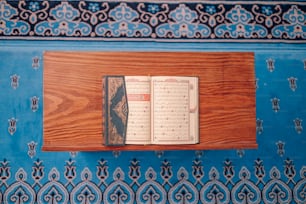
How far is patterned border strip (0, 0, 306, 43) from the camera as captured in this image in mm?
1853

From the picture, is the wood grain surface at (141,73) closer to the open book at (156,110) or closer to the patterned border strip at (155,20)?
the open book at (156,110)

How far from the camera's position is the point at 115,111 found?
4.61 feet

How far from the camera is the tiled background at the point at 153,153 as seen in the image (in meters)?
1.79

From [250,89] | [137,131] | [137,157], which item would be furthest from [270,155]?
[137,131]

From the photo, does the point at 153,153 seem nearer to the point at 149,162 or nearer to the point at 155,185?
the point at 149,162

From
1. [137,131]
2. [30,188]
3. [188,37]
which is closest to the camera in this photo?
[137,131]

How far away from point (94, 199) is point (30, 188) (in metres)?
0.32

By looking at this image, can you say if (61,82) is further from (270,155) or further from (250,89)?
(270,155)

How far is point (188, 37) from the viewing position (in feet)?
6.22

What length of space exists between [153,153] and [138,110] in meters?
0.49

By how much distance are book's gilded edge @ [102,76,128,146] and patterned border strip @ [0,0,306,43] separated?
52 centimetres

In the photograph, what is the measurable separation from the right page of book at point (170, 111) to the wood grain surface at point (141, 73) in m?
0.05

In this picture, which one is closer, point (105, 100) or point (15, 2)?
point (105, 100)

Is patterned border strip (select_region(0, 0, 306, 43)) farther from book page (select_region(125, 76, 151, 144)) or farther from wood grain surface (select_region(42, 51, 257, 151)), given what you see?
book page (select_region(125, 76, 151, 144))
